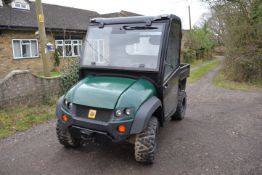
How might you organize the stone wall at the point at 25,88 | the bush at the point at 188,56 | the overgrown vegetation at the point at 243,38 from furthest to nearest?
the bush at the point at 188,56 < the overgrown vegetation at the point at 243,38 < the stone wall at the point at 25,88

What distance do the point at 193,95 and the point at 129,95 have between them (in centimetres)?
631

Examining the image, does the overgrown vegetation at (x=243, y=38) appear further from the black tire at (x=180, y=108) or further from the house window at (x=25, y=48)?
the house window at (x=25, y=48)

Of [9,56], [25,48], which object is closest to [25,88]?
[9,56]

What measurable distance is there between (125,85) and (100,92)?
0.42m

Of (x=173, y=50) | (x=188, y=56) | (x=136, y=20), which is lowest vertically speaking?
(x=188, y=56)

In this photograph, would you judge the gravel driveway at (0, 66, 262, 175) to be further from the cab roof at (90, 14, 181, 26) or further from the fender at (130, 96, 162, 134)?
the cab roof at (90, 14, 181, 26)

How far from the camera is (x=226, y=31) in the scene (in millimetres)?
13266

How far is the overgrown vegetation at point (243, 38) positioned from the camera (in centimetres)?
1180

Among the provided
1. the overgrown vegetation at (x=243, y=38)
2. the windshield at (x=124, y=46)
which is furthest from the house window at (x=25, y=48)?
the windshield at (x=124, y=46)

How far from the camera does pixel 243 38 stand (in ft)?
40.3

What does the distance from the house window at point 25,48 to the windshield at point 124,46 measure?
41.6 feet

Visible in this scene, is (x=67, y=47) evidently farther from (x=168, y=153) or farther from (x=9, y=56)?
(x=168, y=153)

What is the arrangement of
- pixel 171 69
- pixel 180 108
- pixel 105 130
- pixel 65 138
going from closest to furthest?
pixel 105 130
pixel 65 138
pixel 171 69
pixel 180 108

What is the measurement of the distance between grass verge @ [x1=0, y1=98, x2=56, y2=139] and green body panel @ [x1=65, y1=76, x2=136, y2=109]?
2.30 meters
